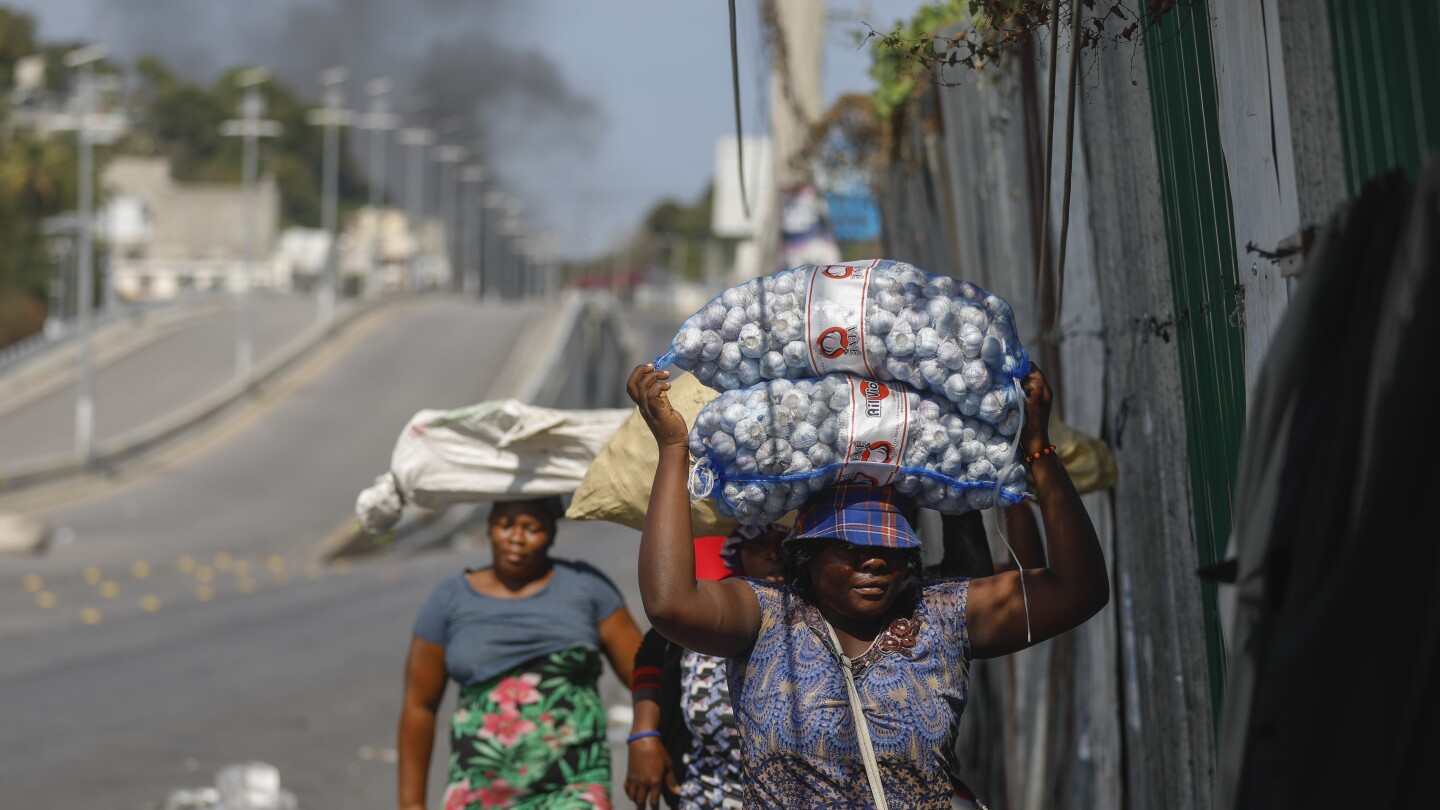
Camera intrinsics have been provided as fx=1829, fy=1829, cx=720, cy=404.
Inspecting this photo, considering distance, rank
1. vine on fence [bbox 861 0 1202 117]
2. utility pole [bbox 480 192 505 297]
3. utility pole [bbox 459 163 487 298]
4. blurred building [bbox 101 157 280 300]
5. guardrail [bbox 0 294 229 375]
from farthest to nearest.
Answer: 1. blurred building [bbox 101 157 280 300]
2. utility pole [bbox 480 192 505 297]
3. utility pole [bbox 459 163 487 298]
4. guardrail [bbox 0 294 229 375]
5. vine on fence [bbox 861 0 1202 117]

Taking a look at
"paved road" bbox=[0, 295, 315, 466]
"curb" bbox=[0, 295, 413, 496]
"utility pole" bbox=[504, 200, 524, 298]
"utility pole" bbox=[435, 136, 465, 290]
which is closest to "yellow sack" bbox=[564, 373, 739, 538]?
"curb" bbox=[0, 295, 413, 496]

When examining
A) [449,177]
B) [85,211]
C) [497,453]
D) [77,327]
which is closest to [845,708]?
[497,453]

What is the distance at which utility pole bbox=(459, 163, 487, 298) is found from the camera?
346 feet

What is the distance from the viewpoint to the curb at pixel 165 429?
98.5ft

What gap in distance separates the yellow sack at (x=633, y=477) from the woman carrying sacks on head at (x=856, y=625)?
3.69 feet

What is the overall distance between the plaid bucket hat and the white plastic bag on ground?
182 centimetres

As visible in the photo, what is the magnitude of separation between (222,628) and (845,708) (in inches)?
529

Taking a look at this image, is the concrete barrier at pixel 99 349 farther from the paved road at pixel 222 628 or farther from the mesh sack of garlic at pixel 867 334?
the mesh sack of garlic at pixel 867 334

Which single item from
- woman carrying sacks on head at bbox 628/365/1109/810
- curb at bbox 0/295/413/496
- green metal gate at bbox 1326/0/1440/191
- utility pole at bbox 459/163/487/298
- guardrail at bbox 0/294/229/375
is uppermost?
utility pole at bbox 459/163/487/298

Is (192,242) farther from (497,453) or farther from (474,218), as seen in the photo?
(497,453)

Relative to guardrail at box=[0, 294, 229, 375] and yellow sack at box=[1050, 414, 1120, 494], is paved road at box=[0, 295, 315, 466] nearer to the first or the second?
guardrail at box=[0, 294, 229, 375]

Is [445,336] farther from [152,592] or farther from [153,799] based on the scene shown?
[153,799]

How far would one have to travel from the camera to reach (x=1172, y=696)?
4.23 metres

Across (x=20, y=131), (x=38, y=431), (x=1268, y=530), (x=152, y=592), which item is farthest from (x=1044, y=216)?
(x=20, y=131)
